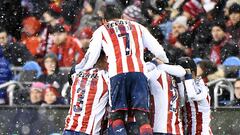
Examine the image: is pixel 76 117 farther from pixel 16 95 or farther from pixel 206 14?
pixel 206 14

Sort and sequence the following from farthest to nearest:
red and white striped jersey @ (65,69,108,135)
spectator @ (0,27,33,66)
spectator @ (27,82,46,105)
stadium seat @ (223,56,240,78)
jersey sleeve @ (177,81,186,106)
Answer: spectator @ (0,27,33,66) < spectator @ (27,82,46,105) < stadium seat @ (223,56,240,78) < jersey sleeve @ (177,81,186,106) < red and white striped jersey @ (65,69,108,135)

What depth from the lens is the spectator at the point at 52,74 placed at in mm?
15569

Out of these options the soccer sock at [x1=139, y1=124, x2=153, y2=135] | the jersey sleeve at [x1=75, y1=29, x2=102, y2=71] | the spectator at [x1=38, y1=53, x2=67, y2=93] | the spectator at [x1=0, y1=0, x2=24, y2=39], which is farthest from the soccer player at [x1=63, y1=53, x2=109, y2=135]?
the spectator at [x1=0, y1=0, x2=24, y2=39]

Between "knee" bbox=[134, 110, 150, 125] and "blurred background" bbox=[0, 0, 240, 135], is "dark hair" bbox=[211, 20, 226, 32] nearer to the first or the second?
"blurred background" bbox=[0, 0, 240, 135]

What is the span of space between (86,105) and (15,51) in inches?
222

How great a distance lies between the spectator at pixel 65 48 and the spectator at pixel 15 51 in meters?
0.45

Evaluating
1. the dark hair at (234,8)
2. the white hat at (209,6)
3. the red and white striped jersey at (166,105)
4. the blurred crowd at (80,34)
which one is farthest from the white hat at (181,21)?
the red and white striped jersey at (166,105)

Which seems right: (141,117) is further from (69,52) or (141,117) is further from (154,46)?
(69,52)

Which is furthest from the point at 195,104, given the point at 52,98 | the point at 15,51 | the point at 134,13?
the point at 15,51

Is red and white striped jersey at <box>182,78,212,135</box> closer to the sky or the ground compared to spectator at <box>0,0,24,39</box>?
closer to the ground

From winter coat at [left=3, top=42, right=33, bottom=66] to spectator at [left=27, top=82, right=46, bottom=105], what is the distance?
1504mm

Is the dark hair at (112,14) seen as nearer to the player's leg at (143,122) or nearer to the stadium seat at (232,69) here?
the player's leg at (143,122)

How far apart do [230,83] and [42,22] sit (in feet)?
14.8

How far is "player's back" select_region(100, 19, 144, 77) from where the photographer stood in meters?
12.1
